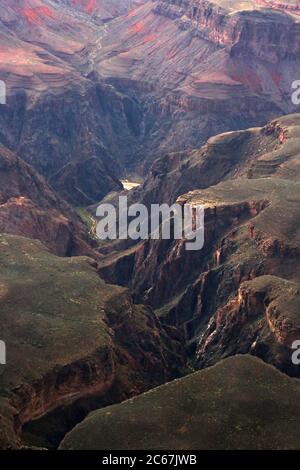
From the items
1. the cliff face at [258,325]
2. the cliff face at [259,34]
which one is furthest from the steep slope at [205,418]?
the cliff face at [259,34]

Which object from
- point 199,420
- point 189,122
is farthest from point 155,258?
point 189,122

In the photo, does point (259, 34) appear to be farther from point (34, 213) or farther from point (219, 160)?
point (34, 213)

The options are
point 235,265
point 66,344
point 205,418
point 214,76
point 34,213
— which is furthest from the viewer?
point 214,76

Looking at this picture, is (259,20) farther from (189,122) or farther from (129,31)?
(129,31)

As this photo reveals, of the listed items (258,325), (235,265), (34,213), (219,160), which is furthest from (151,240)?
(258,325)

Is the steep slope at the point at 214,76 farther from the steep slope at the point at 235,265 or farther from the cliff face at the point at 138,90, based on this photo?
the steep slope at the point at 235,265
